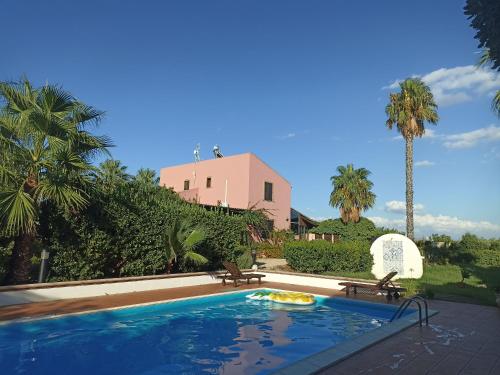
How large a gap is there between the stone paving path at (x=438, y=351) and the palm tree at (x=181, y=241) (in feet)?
26.5

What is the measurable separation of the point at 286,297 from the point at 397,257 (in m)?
6.93

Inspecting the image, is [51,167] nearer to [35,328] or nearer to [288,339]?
[35,328]

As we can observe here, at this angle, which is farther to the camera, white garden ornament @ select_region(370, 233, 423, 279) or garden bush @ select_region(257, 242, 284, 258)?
garden bush @ select_region(257, 242, 284, 258)

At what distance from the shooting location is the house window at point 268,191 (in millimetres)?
34406

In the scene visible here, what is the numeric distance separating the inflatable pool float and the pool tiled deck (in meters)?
2.15

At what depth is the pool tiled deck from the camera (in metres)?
5.49

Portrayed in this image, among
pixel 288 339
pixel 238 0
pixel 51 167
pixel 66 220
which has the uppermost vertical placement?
pixel 238 0

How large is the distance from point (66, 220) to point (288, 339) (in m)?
7.18

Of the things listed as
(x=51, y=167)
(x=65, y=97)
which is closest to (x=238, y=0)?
(x=65, y=97)

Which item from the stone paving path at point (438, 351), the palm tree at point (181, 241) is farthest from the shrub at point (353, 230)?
the stone paving path at point (438, 351)

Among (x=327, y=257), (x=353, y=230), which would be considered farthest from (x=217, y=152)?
(x=327, y=257)

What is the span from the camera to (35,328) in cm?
800

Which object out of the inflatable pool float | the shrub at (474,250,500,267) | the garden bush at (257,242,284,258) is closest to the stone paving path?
the inflatable pool float

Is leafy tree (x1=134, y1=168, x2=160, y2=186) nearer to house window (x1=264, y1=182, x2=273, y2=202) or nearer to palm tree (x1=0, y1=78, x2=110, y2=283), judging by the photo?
house window (x1=264, y1=182, x2=273, y2=202)
